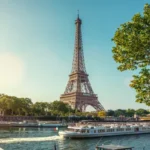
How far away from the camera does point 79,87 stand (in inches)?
5354

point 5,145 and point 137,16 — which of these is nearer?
point 137,16

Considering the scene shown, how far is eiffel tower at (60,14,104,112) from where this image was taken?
5251 inches

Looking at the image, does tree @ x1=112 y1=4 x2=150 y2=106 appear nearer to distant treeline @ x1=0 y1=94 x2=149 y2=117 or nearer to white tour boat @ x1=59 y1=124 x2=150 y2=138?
white tour boat @ x1=59 y1=124 x2=150 y2=138

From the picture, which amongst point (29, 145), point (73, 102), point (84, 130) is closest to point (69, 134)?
point (84, 130)

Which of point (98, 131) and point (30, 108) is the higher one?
point (30, 108)

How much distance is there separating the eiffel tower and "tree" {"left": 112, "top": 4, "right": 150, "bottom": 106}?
109 m

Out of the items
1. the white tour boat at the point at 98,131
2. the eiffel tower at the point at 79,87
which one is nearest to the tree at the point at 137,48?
the white tour boat at the point at 98,131

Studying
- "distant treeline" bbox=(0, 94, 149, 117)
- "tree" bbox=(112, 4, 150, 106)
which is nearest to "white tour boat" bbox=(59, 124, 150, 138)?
"tree" bbox=(112, 4, 150, 106)

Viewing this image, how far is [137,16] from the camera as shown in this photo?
20.5 metres

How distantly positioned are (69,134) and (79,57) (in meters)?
88.6

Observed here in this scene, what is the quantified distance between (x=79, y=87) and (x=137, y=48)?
381 ft

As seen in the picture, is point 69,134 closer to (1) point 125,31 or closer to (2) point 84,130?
(2) point 84,130

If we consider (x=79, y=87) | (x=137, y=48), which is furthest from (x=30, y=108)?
(x=137, y=48)

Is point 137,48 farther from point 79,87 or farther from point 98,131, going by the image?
point 79,87
